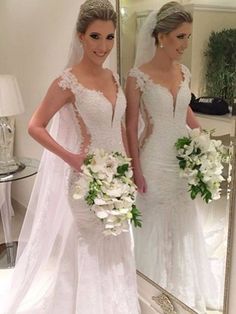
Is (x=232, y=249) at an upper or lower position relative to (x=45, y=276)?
upper

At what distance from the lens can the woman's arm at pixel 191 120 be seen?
1400 millimetres

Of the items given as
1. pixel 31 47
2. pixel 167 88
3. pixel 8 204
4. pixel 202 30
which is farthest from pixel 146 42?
pixel 8 204

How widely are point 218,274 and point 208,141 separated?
49 cm

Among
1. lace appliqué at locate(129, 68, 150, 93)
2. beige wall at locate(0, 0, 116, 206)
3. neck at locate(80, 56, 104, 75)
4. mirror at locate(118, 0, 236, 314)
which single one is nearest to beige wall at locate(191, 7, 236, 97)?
mirror at locate(118, 0, 236, 314)

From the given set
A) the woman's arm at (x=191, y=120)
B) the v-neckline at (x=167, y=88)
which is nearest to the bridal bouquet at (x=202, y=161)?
the woman's arm at (x=191, y=120)

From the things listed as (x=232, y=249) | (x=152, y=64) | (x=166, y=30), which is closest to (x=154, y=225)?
(x=232, y=249)

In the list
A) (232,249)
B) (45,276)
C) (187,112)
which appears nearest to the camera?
(232,249)

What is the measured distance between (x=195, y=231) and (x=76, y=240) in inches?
20.3

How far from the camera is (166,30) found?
144cm

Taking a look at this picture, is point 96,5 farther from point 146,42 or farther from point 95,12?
point 146,42

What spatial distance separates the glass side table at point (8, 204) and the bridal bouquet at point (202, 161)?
1236mm

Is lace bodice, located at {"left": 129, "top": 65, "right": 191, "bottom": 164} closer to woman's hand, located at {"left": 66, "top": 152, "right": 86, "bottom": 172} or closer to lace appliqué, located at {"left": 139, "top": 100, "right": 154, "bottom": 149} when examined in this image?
lace appliqué, located at {"left": 139, "top": 100, "right": 154, "bottom": 149}

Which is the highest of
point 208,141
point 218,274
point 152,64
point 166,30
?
point 166,30

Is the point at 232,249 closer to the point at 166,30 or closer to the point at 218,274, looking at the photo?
the point at 218,274
